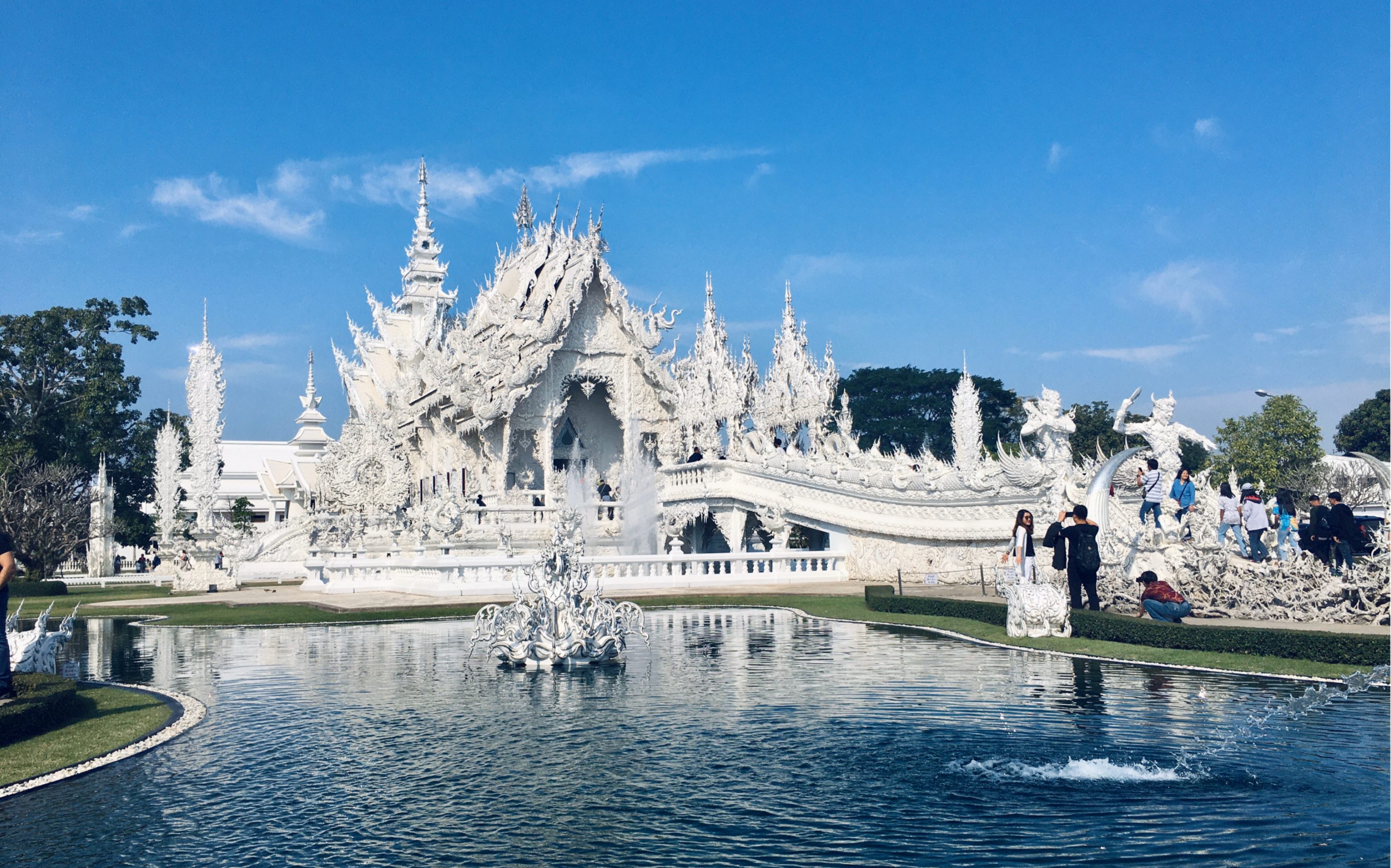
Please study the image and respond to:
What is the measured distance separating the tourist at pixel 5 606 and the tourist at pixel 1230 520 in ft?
56.4

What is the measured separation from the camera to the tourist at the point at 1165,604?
48.2 ft

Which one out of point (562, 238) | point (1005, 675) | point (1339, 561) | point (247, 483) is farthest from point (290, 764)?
point (247, 483)

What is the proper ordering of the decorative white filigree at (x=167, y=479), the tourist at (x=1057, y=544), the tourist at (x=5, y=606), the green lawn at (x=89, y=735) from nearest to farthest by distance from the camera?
the green lawn at (x=89, y=735)
the tourist at (x=5, y=606)
the tourist at (x=1057, y=544)
the decorative white filigree at (x=167, y=479)

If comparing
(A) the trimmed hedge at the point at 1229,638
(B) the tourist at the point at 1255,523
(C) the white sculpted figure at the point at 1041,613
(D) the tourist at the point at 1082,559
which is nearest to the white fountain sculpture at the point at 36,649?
(C) the white sculpted figure at the point at 1041,613

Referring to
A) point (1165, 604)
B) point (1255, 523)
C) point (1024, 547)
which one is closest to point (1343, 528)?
point (1255, 523)

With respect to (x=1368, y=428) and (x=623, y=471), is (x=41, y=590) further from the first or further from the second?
(x=1368, y=428)

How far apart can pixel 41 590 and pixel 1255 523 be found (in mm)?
34112

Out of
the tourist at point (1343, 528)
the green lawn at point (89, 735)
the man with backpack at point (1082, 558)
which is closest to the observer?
the green lawn at point (89, 735)

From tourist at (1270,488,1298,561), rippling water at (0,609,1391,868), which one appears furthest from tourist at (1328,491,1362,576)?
rippling water at (0,609,1391,868)

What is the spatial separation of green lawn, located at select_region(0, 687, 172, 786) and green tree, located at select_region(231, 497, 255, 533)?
4550cm

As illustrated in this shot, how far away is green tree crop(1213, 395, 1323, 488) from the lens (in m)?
46.4

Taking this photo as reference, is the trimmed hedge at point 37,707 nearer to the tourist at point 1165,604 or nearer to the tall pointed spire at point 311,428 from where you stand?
the tourist at point 1165,604

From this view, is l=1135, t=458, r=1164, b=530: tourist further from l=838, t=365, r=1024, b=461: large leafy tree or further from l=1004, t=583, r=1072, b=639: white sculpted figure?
l=838, t=365, r=1024, b=461: large leafy tree

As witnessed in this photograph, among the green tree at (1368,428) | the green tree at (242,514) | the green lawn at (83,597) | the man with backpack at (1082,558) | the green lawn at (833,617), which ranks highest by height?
the green tree at (1368,428)
